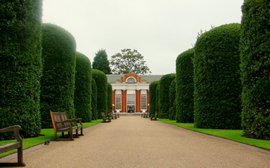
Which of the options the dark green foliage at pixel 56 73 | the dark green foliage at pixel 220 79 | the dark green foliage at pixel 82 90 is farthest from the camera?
the dark green foliage at pixel 82 90

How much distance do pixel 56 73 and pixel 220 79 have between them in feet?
27.4

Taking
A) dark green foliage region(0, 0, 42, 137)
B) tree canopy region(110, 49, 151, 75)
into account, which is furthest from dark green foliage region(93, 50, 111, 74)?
dark green foliage region(0, 0, 42, 137)

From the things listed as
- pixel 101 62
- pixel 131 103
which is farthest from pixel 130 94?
pixel 101 62

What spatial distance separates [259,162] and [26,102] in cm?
800

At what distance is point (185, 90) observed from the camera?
24297 mm

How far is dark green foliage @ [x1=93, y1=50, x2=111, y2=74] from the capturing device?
89688 mm

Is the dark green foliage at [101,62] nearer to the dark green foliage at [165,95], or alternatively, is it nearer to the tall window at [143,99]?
the tall window at [143,99]

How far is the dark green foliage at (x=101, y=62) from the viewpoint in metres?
89.7

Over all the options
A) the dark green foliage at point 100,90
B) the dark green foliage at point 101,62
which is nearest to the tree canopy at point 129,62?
the dark green foliage at point 101,62

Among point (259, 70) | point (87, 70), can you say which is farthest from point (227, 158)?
point (87, 70)

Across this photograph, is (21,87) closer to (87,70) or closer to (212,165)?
(212,165)

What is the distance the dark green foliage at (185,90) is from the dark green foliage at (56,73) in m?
9.14

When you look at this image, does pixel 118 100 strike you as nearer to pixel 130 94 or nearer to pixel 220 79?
pixel 130 94

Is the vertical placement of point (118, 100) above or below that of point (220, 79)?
above
